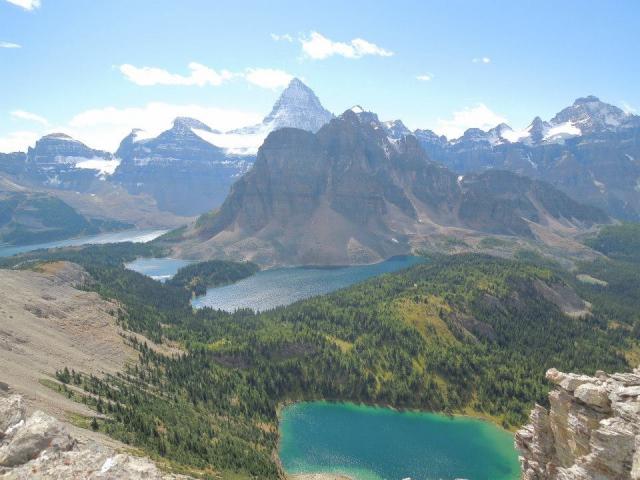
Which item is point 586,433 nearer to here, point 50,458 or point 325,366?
point 50,458

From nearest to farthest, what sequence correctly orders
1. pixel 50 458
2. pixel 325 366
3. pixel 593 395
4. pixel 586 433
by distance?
pixel 50 458, pixel 593 395, pixel 586 433, pixel 325 366

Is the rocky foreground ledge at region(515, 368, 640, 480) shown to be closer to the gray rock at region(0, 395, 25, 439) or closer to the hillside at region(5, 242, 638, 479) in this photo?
the gray rock at region(0, 395, 25, 439)

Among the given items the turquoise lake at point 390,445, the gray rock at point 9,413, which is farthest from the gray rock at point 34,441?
the turquoise lake at point 390,445

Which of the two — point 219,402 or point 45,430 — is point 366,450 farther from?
point 45,430

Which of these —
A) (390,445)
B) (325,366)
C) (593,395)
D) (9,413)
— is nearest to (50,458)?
(9,413)

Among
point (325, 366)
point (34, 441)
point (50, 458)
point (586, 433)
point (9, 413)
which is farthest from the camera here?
point (325, 366)

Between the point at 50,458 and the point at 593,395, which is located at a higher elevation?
the point at 50,458
